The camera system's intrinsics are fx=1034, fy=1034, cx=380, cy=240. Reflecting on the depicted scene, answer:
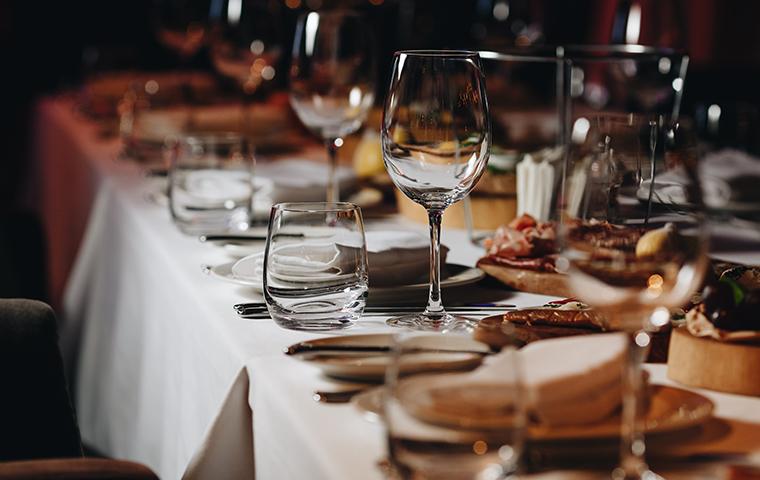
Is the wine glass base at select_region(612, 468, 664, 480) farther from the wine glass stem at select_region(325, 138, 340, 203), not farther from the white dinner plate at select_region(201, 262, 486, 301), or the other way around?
the wine glass stem at select_region(325, 138, 340, 203)

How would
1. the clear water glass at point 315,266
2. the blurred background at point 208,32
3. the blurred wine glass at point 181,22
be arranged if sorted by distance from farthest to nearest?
the blurred background at point 208,32 → the blurred wine glass at point 181,22 → the clear water glass at point 315,266

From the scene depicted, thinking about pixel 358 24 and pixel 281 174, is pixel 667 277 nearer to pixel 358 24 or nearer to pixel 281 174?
pixel 358 24

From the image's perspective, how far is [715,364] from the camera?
31.4 inches

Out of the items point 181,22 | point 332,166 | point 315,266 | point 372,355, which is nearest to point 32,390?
point 315,266

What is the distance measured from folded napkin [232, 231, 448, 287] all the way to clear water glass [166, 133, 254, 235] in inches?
12.4

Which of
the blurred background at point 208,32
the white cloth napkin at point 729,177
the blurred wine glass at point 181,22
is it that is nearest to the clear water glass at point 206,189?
the white cloth napkin at point 729,177

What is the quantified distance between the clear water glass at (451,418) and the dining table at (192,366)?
83 millimetres

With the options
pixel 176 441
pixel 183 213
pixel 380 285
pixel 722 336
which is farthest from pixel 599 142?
pixel 183 213

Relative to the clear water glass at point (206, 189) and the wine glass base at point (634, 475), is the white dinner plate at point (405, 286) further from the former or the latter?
the wine glass base at point (634, 475)

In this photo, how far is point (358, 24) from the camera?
1674 mm

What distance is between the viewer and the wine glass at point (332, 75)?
163 centimetres

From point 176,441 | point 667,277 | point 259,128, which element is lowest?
point 176,441

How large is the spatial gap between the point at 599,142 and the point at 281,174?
1.25m

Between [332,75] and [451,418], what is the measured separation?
3.68ft
